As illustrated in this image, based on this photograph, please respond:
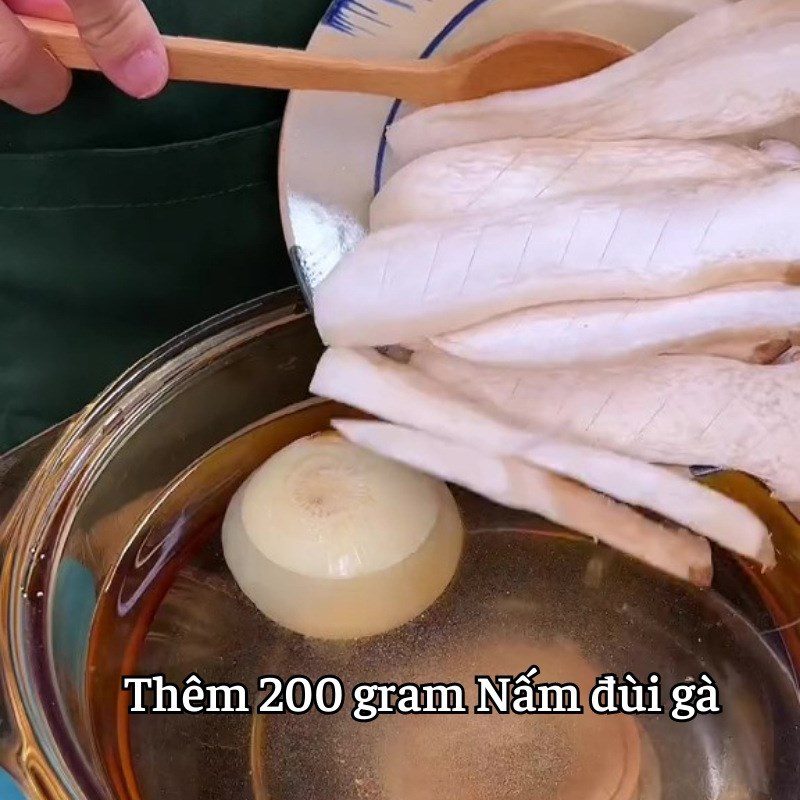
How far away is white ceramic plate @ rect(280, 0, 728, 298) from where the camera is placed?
627 millimetres

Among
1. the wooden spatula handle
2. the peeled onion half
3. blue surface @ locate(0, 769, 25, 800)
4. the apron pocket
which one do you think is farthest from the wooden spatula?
blue surface @ locate(0, 769, 25, 800)

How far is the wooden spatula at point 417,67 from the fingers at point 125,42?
0.06 feet

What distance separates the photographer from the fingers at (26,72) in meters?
0.49

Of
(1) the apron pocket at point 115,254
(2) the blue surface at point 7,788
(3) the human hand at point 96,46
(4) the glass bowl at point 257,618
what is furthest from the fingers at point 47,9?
(2) the blue surface at point 7,788

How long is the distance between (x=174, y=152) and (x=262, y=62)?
16 cm

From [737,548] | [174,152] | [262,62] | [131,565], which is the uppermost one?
[262,62]

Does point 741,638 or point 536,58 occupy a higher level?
point 536,58

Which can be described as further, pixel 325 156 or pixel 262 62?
pixel 325 156

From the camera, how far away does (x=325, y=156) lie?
26.6 inches

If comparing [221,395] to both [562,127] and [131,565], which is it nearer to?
[131,565]

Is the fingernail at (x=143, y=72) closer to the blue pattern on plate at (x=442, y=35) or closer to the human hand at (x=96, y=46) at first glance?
the human hand at (x=96, y=46)

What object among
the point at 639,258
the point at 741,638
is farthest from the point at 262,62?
the point at 741,638

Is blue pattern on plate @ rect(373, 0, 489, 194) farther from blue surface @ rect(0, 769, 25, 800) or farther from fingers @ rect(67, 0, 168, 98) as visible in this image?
blue surface @ rect(0, 769, 25, 800)

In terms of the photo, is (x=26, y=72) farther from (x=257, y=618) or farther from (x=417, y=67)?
(x=257, y=618)
